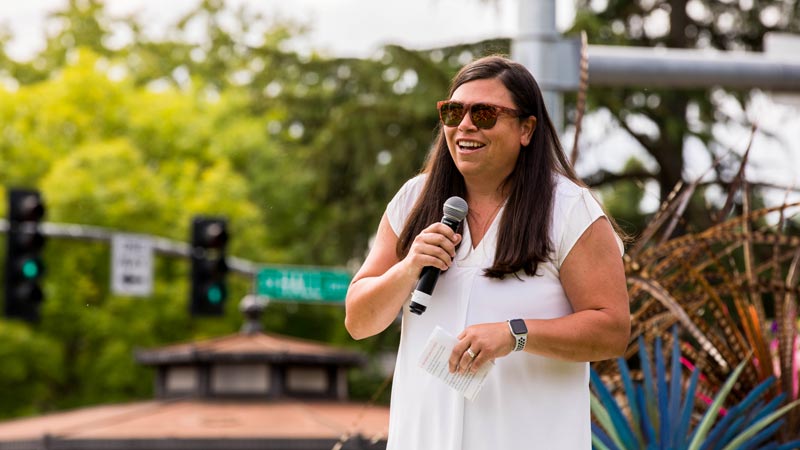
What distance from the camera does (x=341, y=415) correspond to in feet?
49.8

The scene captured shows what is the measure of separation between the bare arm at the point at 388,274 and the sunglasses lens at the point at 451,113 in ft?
0.89

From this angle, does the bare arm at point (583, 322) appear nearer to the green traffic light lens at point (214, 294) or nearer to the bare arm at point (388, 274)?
the bare arm at point (388, 274)

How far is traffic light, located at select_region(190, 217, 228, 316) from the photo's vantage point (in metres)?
16.8

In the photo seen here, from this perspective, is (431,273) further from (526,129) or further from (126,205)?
(126,205)

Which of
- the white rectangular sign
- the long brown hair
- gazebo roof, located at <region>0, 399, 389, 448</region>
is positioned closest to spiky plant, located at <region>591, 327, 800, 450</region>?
the long brown hair

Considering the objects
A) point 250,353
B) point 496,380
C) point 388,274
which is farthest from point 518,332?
point 250,353

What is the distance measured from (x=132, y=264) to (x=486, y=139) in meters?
14.8

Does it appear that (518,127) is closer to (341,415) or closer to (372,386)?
(341,415)

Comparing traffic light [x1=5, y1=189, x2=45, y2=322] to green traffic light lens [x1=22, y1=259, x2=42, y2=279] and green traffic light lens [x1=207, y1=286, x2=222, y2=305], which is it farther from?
green traffic light lens [x1=207, y1=286, x2=222, y2=305]

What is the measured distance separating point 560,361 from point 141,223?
91.6ft

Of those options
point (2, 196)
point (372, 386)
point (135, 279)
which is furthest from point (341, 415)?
point (2, 196)

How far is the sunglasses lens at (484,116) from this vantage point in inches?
123

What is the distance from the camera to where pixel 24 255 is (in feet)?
50.0

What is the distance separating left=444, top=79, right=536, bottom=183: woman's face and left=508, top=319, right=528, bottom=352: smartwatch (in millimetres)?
376
